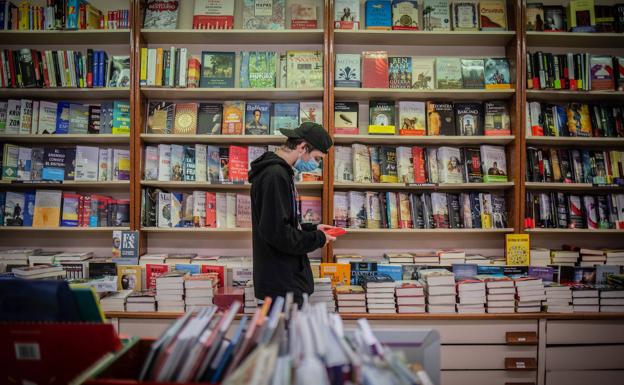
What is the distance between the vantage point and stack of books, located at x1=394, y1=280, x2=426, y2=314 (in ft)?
9.34

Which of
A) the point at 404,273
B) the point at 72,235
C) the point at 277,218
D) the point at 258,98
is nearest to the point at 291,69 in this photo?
the point at 258,98

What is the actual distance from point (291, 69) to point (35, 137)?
215 cm

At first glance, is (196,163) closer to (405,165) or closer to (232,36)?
(232,36)

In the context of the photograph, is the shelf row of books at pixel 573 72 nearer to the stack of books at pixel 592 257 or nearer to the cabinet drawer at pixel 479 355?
the stack of books at pixel 592 257

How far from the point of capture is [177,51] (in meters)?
3.18

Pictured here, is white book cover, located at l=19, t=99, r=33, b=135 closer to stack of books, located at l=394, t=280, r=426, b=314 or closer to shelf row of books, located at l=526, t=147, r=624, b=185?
stack of books, located at l=394, t=280, r=426, b=314

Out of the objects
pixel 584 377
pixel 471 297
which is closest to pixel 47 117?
pixel 471 297

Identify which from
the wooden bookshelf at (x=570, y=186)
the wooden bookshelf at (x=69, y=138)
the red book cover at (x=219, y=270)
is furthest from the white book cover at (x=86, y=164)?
the wooden bookshelf at (x=570, y=186)

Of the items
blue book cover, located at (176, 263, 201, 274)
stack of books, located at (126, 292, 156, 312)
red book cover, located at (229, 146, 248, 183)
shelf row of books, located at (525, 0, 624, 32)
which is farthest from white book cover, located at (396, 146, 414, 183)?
stack of books, located at (126, 292, 156, 312)

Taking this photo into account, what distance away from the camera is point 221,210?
10.8 ft

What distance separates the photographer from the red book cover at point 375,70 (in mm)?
3240

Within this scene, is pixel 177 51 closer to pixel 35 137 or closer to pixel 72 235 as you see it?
pixel 35 137

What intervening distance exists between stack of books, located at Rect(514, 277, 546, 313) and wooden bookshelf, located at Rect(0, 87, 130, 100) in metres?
3.38

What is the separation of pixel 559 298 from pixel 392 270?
1.20 metres
